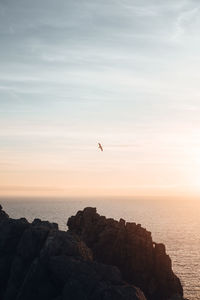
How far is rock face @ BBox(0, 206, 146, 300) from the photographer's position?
182 ft

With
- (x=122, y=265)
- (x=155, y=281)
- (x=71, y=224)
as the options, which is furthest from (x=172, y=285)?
(x=71, y=224)

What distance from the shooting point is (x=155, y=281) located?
84938 mm

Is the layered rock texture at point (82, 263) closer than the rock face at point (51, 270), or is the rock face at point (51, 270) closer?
the rock face at point (51, 270)

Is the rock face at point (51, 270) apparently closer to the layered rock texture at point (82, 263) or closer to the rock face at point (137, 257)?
the layered rock texture at point (82, 263)

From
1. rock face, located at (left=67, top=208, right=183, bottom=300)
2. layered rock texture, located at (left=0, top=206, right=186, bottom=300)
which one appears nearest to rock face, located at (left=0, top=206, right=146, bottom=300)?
layered rock texture, located at (left=0, top=206, right=186, bottom=300)

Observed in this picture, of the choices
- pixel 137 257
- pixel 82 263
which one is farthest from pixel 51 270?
pixel 137 257

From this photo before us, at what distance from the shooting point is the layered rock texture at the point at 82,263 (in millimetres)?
56750

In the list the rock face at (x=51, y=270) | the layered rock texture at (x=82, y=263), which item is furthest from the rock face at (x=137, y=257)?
the rock face at (x=51, y=270)

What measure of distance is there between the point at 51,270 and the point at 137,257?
28.0 m

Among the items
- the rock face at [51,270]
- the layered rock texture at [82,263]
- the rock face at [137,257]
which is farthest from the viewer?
the rock face at [137,257]

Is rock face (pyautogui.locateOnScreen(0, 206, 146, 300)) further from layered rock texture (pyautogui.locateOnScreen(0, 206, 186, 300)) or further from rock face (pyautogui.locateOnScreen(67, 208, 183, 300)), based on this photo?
rock face (pyautogui.locateOnScreen(67, 208, 183, 300))

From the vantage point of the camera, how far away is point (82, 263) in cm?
6019

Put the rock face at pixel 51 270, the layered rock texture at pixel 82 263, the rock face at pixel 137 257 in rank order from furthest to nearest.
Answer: the rock face at pixel 137 257 < the layered rock texture at pixel 82 263 < the rock face at pixel 51 270

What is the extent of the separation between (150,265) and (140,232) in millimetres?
7277
